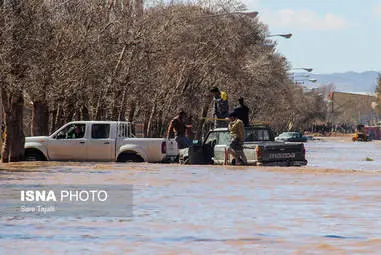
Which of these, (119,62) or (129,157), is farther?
(119,62)

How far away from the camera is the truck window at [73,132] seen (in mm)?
36125

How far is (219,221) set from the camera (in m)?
15.7

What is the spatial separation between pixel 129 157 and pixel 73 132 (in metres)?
2.09

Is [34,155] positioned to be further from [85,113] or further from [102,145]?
[85,113]

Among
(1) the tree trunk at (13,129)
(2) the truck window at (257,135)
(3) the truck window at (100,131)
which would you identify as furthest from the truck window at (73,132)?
(2) the truck window at (257,135)

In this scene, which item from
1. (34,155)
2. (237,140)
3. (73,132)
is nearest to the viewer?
(237,140)

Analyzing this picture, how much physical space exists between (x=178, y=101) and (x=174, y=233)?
174 ft

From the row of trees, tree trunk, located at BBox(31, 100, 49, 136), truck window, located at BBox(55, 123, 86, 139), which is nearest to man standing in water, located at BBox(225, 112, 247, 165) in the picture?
truck window, located at BBox(55, 123, 86, 139)

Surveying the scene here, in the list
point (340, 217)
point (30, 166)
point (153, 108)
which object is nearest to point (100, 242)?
point (340, 217)

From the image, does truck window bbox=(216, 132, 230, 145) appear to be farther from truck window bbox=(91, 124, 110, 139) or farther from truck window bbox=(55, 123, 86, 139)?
truck window bbox=(55, 123, 86, 139)

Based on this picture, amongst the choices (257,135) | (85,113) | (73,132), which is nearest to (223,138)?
(257,135)

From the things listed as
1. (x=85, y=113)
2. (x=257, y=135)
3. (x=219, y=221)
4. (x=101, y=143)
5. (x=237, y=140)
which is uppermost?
(x=85, y=113)

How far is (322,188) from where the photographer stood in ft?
78.2

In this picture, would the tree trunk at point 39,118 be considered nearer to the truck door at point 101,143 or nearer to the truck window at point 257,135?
the truck door at point 101,143
